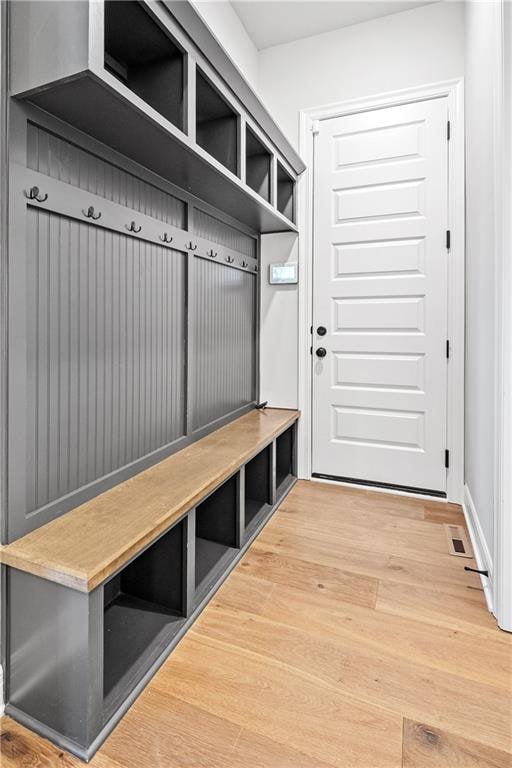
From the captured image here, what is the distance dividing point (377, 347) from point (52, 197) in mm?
2073

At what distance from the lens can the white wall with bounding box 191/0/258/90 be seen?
236cm

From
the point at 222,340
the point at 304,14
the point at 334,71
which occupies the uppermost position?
the point at 304,14

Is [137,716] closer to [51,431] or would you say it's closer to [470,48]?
[51,431]

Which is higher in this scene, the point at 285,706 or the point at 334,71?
the point at 334,71

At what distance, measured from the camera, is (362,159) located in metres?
2.70

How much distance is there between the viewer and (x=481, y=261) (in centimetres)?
195

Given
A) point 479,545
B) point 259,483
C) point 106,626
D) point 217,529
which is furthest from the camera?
point 259,483

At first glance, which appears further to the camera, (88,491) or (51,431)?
(88,491)

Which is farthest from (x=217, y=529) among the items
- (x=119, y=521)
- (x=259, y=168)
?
(x=259, y=168)

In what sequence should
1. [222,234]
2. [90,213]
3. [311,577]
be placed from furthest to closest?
[222,234]
[311,577]
[90,213]

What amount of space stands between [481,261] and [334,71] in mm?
1770

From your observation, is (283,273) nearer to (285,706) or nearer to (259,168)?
(259,168)

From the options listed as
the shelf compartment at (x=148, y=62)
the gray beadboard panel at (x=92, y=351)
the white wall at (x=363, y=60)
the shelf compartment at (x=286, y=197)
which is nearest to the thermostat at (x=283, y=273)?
the shelf compartment at (x=286, y=197)

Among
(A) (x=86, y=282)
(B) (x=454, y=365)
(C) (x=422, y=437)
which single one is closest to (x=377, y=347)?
(B) (x=454, y=365)
